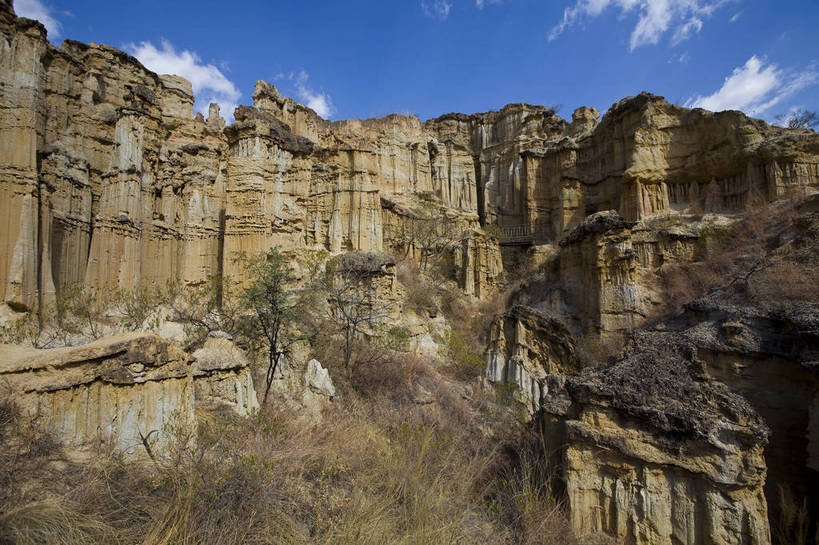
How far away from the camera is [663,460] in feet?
11.5

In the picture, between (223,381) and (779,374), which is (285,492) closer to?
(223,381)

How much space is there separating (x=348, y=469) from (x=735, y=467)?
380 cm

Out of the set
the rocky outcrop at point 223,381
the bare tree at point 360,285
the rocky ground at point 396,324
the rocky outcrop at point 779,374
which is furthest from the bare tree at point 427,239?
the rocky outcrop at point 779,374

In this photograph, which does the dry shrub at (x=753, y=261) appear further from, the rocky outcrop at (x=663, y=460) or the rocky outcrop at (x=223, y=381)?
the rocky outcrop at (x=223, y=381)

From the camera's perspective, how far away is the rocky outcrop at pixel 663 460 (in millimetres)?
3264

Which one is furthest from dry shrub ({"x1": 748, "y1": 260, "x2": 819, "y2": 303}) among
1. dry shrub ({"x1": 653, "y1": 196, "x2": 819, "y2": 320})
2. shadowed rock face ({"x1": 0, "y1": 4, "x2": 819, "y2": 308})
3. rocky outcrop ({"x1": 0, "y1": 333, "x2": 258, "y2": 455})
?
shadowed rock face ({"x1": 0, "y1": 4, "x2": 819, "y2": 308})

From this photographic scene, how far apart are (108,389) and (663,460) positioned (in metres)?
5.74

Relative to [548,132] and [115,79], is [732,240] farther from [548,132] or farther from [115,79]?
[115,79]

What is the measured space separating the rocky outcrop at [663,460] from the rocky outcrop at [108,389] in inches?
176

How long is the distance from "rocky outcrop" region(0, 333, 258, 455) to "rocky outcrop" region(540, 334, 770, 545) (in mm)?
4471

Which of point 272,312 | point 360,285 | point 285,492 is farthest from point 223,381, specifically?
point 360,285

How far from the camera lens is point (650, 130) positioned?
20.5 meters

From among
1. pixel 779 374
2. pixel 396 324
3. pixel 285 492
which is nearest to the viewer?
pixel 285 492

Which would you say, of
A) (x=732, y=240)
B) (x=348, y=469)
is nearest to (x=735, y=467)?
(x=348, y=469)
